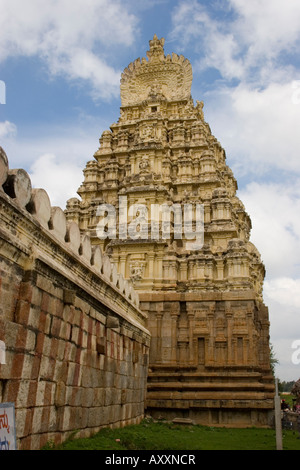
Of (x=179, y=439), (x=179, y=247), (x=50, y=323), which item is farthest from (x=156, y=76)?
(x=50, y=323)

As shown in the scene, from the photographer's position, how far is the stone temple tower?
1995 centimetres

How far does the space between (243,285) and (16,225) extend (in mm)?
15424

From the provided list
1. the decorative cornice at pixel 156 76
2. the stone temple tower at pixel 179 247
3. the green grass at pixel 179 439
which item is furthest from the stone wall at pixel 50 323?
the decorative cornice at pixel 156 76

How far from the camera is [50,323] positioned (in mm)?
→ 8484

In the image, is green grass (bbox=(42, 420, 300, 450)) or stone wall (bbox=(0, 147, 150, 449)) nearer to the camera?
stone wall (bbox=(0, 147, 150, 449))

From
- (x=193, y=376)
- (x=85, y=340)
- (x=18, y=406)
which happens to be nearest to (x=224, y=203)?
(x=193, y=376)

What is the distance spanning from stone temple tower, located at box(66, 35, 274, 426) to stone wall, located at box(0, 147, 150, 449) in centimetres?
843

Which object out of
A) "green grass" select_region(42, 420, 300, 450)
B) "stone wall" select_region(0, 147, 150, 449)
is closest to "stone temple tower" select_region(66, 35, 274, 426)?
"green grass" select_region(42, 420, 300, 450)

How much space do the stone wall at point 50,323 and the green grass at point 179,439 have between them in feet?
1.41

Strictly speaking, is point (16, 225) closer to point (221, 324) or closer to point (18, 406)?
point (18, 406)

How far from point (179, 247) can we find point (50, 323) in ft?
54.6

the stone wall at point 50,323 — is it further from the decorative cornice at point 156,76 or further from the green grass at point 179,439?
the decorative cornice at point 156,76

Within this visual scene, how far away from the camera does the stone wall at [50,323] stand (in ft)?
24.1

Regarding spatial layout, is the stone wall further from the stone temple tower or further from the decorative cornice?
the decorative cornice
